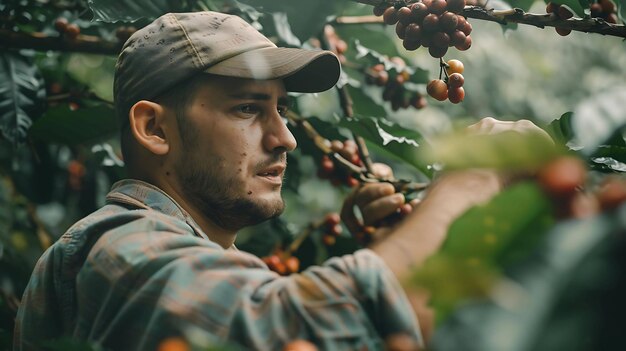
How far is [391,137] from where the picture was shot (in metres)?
2.33

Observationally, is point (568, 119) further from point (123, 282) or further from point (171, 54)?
→ point (123, 282)

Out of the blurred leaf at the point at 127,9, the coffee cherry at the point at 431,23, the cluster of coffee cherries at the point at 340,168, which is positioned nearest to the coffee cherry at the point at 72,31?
the blurred leaf at the point at 127,9

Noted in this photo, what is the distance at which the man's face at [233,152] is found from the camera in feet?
5.99

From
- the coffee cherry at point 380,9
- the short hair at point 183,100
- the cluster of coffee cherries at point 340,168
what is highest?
the coffee cherry at point 380,9

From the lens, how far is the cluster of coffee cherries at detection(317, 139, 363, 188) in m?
2.71

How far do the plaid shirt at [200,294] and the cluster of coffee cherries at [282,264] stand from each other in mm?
1044

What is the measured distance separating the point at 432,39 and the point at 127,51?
751 millimetres

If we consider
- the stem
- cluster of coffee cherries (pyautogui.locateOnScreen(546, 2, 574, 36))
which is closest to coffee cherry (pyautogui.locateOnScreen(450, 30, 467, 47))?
cluster of coffee cherries (pyautogui.locateOnScreen(546, 2, 574, 36))

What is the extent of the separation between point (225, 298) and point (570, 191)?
61cm

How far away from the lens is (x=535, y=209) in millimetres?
824

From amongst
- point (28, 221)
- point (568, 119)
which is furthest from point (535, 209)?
point (28, 221)

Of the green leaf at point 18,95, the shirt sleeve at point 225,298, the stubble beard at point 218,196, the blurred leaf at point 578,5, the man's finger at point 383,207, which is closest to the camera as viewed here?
the shirt sleeve at point 225,298

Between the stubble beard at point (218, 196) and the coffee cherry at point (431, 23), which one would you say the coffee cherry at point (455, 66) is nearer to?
the coffee cherry at point (431, 23)

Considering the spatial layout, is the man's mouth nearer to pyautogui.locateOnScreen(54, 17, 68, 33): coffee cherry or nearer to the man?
the man
